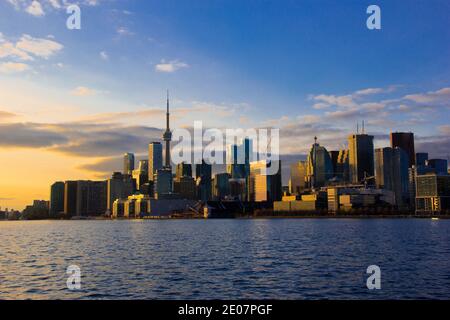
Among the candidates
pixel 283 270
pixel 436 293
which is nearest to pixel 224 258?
pixel 283 270

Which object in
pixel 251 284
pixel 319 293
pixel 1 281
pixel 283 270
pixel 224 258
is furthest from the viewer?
pixel 224 258

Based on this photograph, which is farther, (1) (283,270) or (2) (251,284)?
(1) (283,270)

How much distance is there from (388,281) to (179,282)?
21.5 m

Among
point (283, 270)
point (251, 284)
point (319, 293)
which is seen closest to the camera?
point (319, 293)

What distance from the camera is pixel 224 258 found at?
7069 cm
